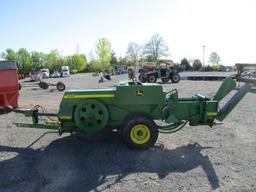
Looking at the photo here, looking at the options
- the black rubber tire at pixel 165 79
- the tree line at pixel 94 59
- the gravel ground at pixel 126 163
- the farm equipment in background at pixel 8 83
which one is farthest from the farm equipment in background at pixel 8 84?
the tree line at pixel 94 59

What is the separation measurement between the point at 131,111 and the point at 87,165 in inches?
61.0

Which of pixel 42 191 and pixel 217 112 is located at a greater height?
pixel 217 112

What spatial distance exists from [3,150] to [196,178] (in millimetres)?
4196

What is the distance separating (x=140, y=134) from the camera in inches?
237

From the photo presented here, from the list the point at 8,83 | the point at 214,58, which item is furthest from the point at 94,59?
the point at 8,83

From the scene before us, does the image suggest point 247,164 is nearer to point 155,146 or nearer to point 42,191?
point 155,146

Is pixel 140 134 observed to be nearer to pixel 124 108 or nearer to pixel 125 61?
pixel 124 108

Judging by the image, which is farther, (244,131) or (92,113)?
(244,131)

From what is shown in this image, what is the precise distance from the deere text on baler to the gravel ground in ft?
1.36

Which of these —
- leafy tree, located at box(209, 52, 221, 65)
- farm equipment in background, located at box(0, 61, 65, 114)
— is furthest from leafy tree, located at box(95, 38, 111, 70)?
farm equipment in background, located at box(0, 61, 65, 114)

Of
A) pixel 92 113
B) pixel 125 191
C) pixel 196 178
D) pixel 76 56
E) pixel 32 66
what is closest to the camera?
pixel 125 191

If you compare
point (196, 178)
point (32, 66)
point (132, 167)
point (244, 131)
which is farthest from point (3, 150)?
point (32, 66)

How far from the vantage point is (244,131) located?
7.73 meters

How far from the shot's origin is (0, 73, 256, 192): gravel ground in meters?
4.50
